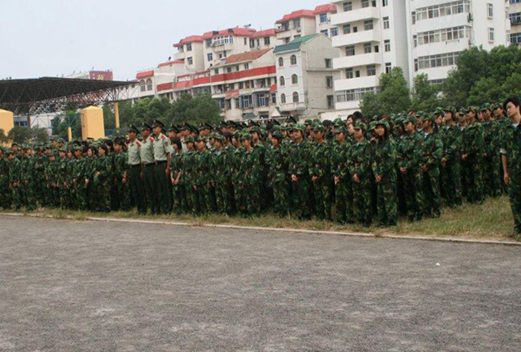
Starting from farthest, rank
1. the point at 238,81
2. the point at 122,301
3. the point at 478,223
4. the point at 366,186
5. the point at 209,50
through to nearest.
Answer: the point at 209,50, the point at 238,81, the point at 366,186, the point at 478,223, the point at 122,301

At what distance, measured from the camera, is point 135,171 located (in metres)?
14.1

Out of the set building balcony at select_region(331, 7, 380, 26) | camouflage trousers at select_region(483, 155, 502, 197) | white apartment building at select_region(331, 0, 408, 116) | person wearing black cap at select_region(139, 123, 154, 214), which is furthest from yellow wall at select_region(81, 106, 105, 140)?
building balcony at select_region(331, 7, 380, 26)

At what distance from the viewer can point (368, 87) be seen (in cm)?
5650

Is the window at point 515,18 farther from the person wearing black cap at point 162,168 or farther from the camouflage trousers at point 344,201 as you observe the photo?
the camouflage trousers at point 344,201

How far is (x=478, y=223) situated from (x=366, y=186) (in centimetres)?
174

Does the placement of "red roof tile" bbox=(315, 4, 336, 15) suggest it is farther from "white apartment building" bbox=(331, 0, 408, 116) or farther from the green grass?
the green grass

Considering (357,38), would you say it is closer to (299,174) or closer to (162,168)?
(162,168)

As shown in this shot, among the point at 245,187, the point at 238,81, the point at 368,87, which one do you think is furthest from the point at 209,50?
the point at 245,187

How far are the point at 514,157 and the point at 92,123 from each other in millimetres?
29328

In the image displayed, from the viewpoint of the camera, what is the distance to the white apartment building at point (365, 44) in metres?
55.4

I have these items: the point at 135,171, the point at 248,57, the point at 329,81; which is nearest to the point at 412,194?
the point at 135,171

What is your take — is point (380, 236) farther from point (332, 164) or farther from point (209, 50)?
point (209, 50)

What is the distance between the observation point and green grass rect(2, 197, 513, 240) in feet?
29.1

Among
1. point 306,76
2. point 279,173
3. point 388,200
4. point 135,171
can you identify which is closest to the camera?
point 388,200
